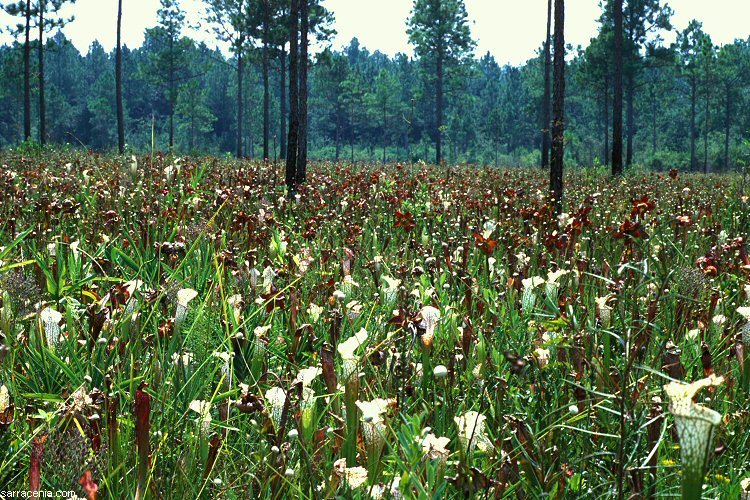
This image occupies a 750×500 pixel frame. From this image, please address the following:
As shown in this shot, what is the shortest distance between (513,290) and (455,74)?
61718mm

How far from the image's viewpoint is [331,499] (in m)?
1.43

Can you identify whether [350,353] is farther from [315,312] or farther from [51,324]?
[315,312]

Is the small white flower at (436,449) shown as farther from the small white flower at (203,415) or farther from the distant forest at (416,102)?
the distant forest at (416,102)

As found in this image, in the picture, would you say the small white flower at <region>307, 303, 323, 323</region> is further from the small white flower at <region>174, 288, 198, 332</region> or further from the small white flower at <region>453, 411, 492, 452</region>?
the small white flower at <region>453, 411, 492, 452</region>

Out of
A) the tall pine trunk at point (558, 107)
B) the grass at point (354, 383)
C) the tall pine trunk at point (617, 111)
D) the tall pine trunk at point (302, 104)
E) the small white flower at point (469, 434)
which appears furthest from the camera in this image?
the tall pine trunk at point (617, 111)

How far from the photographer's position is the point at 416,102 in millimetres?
73938

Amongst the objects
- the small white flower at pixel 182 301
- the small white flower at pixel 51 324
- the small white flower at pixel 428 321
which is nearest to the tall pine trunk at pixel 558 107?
the small white flower at pixel 428 321

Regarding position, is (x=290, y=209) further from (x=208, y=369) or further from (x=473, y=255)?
(x=208, y=369)

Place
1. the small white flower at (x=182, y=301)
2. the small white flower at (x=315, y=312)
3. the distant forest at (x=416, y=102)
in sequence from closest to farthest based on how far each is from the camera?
the small white flower at (x=182, y=301)
the small white flower at (x=315, y=312)
the distant forest at (x=416, y=102)

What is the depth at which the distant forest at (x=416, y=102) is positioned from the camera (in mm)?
45812

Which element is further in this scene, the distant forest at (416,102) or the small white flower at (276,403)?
the distant forest at (416,102)

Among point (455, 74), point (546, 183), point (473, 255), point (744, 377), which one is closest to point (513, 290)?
point (744, 377)

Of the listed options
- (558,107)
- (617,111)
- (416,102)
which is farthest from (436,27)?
(558,107)

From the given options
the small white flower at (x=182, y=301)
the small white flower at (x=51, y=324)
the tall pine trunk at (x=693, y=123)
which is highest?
the tall pine trunk at (x=693, y=123)
